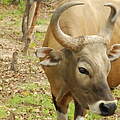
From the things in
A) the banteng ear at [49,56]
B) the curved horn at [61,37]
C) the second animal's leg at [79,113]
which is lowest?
the second animal's leg at [79,113]

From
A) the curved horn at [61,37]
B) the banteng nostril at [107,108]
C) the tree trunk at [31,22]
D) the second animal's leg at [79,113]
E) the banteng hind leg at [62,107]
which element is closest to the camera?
the banteng nostril at [107,108]

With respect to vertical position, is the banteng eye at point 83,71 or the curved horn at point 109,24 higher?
the curved horn at point 109,24

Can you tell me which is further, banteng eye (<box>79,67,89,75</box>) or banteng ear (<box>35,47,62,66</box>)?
banteng ear (<box>35,47,62,66</box>)

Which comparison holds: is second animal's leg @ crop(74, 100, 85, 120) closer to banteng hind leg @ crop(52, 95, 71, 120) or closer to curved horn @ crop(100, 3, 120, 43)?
banteng hind leg @ crop(52, 95, 71, 120)

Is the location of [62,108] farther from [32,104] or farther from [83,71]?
[32,104]

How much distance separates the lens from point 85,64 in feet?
18.3

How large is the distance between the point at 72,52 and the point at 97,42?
0.33m

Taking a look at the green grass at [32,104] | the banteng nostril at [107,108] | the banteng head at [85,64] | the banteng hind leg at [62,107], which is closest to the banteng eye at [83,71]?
the banteng head at [85,64]

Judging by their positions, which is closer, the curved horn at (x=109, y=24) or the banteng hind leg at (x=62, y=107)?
the curved horn at (x=109, y=24)

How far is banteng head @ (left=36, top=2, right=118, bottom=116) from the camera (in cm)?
547

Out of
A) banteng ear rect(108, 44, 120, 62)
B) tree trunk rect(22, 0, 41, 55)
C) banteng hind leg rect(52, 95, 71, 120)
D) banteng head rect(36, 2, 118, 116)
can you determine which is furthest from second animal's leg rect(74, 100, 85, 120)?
tree trunk rect(22, 0, 41, 55)

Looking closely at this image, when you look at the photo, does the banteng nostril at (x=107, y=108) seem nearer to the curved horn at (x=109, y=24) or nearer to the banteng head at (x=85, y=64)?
the banteng head at (x=85, y=64)

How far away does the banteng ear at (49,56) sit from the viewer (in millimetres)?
5828

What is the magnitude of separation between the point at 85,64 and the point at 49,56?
524 millimetres
